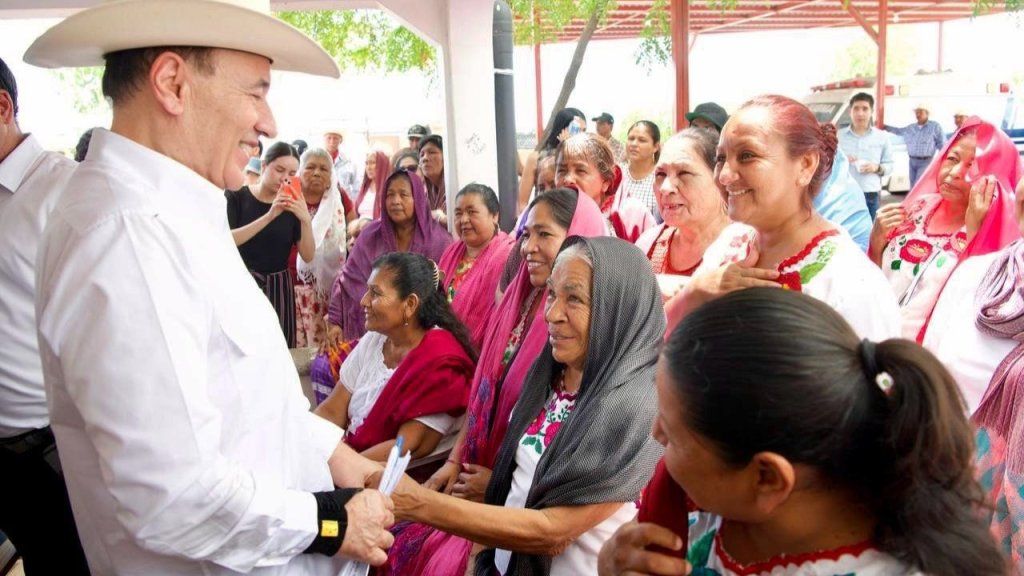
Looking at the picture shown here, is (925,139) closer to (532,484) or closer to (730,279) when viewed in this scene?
(730,279)

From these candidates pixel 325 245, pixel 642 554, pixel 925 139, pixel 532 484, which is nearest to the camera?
pixel 642 554

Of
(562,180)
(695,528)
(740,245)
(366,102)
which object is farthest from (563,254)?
(366,102)

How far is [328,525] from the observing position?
1.56m

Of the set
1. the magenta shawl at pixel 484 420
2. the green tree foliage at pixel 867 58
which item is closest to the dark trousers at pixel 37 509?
the magenta shawl at pixel 484 420

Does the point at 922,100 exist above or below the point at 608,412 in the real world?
above

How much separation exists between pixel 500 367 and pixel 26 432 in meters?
1.45

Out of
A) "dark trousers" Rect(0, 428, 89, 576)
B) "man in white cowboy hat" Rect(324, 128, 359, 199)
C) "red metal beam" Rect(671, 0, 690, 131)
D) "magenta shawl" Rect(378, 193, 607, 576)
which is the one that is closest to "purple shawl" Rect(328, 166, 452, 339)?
"magenta shawl" Rect(378, 193, 607, 576)

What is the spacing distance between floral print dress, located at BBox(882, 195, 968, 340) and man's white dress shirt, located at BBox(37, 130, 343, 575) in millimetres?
2379

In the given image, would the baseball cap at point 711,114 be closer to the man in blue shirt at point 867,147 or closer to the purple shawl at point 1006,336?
the purple shawl at point 1006,336

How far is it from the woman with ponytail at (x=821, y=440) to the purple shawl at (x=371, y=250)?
3914 millimetres

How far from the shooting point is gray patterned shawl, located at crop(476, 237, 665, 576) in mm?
1981

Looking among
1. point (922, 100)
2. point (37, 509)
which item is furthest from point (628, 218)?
point (922, 100)

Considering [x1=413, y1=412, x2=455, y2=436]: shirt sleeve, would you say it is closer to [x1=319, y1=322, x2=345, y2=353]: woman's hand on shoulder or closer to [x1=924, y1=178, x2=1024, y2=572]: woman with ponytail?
[x1=924, y1=178, x2=1024, y2=572]: woman with ponytail

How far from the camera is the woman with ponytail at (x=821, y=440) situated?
3.52ft
